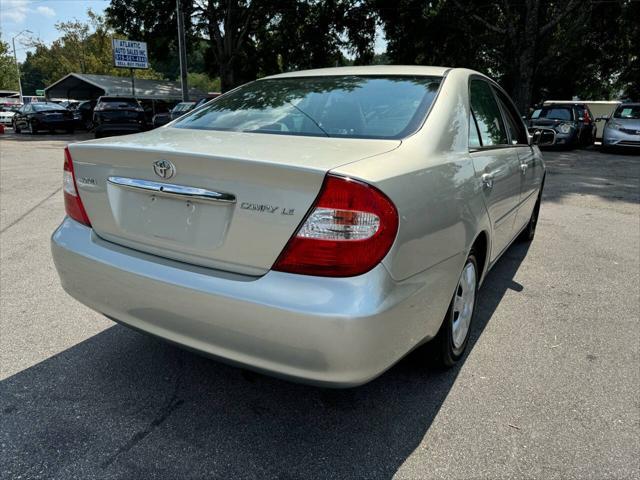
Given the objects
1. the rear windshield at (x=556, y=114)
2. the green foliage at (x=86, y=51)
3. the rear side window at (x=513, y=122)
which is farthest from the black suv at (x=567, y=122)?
the green foliage at (x=86, y=51)

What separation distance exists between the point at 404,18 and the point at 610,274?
22569 millimetres

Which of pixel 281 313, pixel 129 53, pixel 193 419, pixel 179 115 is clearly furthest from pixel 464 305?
pixel 129 53

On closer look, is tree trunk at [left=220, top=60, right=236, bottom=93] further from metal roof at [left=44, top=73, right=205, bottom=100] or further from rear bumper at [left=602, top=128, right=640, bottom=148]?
rear bumper at [left=602, top=128, right=640, bottom=148]

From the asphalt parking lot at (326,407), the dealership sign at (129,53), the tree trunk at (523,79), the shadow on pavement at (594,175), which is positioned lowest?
the shadow on pavement at (594,175)

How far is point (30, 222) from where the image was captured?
5.95 metres

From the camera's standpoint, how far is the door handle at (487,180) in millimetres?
2763

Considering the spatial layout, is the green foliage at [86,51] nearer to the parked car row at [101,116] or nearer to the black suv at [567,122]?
the parked car row at [101,116]

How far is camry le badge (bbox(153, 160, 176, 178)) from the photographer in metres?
2.05

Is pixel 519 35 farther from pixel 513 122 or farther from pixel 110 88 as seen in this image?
pixel 110 88

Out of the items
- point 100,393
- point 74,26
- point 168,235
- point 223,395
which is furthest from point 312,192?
point 74,26

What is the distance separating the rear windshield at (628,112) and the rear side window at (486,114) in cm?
1558

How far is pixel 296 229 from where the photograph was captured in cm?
184

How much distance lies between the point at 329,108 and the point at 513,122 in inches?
79.1

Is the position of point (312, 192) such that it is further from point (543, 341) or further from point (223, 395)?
point (543, 341)
